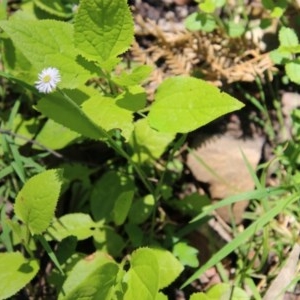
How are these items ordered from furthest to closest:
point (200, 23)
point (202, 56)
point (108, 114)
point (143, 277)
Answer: point (202, 56) < point (200, 23) < point (143, 277) < point (108, 114)

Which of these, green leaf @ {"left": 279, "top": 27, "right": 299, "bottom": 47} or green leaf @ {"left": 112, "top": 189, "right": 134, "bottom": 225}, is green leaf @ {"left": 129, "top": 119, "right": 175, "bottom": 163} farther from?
green leaf @ {"left": 279, "top": 27, "right": 299, "bottom": 47}

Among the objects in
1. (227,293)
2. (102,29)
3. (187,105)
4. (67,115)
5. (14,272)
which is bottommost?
(14,272)

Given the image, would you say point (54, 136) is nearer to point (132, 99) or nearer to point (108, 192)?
point (108, 192)

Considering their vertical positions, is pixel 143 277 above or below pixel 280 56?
below

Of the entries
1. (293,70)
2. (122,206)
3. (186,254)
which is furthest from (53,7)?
(186,254)

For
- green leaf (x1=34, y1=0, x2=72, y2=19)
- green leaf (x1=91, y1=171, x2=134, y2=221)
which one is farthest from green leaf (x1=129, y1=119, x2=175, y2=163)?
green leaf (x1=34, y1=0, x2=72, y2=19)

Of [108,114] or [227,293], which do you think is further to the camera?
[227,293]

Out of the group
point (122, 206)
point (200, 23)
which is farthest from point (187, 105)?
point (200, 23)

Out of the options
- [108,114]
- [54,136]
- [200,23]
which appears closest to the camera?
[108,114]
